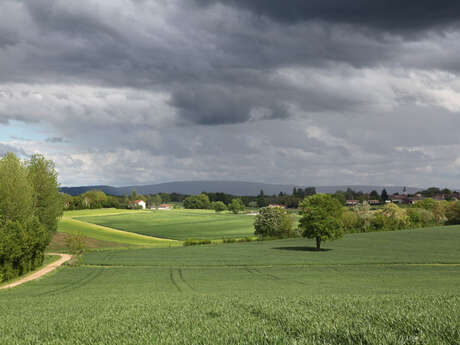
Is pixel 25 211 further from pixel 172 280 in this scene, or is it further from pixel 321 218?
pixel 321 218

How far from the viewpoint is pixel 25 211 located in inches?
2456

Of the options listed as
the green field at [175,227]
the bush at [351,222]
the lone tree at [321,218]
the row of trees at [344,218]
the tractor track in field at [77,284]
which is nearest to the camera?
the tractor track in field at [77,284]

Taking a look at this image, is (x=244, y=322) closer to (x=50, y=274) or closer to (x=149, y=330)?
(x=149, y=330)

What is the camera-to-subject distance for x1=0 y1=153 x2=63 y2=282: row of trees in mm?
48219

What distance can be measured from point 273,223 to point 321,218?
35.1m

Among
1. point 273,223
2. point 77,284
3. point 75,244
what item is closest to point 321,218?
point 273,223

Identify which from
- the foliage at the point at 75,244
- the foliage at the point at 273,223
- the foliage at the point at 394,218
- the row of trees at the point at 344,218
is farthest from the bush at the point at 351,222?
the foliage at the point at 75,244

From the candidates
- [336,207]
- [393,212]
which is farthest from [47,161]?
[393,212]

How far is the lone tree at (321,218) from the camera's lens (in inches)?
2842

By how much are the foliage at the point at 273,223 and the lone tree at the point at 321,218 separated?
1272 inches

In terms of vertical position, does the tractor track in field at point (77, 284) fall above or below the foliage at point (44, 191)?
below

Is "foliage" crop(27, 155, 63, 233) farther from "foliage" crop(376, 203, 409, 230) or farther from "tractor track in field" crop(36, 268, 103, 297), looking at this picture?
"foliage" crop(376, 203, 409, 230)

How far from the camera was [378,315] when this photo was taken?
955cm

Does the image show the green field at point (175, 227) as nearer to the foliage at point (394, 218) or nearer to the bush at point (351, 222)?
the bush at point (351, 222)
